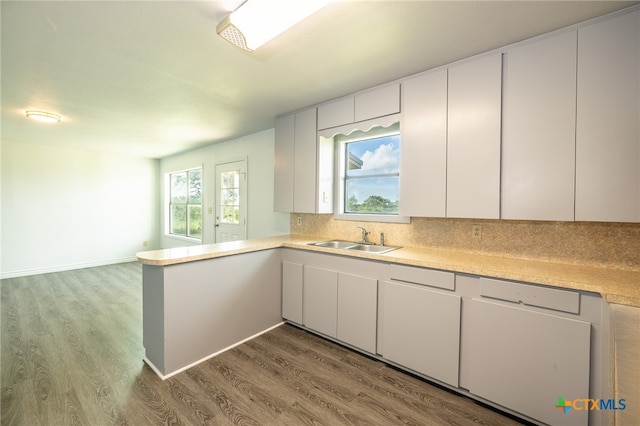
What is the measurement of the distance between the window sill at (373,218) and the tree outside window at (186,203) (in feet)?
12.1

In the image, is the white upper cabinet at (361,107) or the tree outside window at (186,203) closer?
the white upper cabinet at (361,107)

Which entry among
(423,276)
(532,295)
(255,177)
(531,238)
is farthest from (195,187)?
(532,295)

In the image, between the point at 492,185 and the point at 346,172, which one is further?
the point at 346,172

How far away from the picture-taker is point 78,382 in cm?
195

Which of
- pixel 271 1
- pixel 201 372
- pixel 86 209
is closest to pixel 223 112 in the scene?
pixel 271 1

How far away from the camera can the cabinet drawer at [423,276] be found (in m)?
1.86

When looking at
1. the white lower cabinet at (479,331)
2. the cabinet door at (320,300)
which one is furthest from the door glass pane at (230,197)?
A: the white lower cabinet at (479,331)

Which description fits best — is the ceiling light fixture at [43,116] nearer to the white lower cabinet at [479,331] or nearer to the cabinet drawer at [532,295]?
the white lower cabinet at [479,331]

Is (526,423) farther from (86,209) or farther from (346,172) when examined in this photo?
(86,209)

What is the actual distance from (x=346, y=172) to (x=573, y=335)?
2.36m

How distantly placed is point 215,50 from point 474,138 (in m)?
2.02

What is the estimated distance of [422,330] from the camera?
198 cm

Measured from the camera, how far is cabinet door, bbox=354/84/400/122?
2404mm

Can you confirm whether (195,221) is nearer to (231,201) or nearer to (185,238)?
(185,238)
